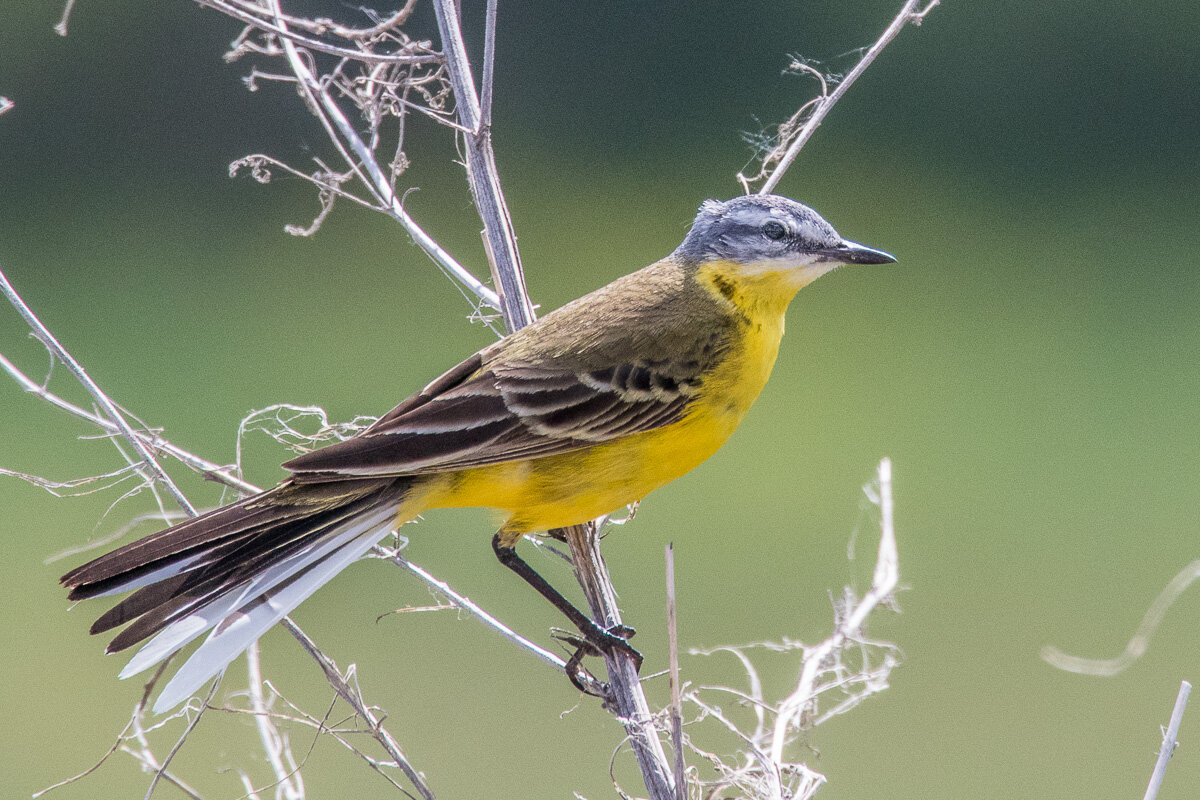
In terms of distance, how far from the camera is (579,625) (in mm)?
2684

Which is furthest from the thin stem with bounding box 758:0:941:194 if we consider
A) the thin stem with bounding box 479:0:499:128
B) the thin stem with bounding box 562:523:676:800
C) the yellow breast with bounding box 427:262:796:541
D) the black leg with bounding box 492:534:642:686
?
the black leg with bounding box 492:534:642:686

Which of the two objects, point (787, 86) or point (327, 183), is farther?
point (787, 86)

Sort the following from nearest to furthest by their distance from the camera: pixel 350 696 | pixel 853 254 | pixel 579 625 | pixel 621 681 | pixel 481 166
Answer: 1. pixel 350 696
2. pixel 621 681
3. pixel 481 166
4. pixel 579 625
5. pixel 853 254

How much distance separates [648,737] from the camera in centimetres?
203

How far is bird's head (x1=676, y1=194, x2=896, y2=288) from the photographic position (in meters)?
2.83

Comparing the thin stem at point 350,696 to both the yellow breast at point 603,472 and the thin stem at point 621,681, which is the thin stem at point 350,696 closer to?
the thin stem at point 621,681

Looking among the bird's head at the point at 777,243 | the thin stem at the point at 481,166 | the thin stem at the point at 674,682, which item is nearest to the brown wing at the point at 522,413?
the thin stem at the point at 481,166

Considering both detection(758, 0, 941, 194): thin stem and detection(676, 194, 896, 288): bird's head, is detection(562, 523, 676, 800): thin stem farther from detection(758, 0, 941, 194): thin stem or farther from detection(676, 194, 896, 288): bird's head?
detection(758, 0, 941, 194): thin stem

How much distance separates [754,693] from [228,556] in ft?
3.36

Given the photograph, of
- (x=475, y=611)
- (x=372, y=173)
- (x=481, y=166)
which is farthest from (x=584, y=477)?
(x=372, y=173)

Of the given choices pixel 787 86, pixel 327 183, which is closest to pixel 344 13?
pixel 787 86

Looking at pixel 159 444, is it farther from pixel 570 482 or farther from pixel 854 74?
pixel 854 74

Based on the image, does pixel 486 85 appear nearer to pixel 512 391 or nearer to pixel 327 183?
pixel 327 183

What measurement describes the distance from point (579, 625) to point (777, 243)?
3.23 feet
